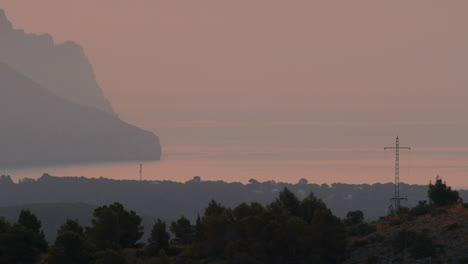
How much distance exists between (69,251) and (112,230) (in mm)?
15357

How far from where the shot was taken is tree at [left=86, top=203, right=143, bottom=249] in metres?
123

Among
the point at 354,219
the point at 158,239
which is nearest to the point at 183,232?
the point at 158,239

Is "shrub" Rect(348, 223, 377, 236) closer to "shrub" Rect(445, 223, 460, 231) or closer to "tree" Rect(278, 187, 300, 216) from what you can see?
"tree" Rect(278, 187, 300, 216)

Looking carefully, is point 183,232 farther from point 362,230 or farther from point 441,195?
point 441,195

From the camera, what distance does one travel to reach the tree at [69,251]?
108 m

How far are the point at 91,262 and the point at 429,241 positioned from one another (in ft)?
119

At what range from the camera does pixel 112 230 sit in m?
124

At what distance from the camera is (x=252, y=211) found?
375 feet

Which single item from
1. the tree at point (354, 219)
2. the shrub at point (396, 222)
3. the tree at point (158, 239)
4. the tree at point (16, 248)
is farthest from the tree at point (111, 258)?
the tree at point (354, 219)

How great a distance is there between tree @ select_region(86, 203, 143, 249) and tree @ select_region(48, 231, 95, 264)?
9.97 metres

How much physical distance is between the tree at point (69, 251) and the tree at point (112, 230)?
32.7 feet

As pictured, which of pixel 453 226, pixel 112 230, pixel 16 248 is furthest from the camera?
pixel 112 230

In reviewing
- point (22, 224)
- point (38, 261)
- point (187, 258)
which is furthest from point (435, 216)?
point (22, 224)

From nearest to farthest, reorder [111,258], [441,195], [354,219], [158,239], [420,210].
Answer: [111,258], [420,210], [158,239], [441,195], [354,219]
